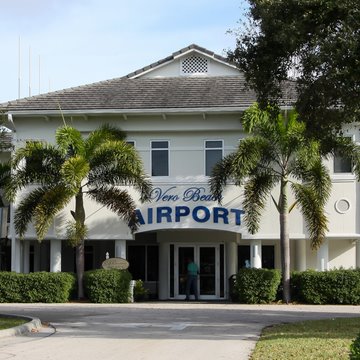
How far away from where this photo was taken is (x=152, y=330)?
18750mm

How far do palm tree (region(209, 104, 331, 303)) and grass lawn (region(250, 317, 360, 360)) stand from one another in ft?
27.7

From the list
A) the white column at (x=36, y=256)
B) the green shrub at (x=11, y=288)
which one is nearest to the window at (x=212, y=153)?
the green shrub at (x=11, y=288)

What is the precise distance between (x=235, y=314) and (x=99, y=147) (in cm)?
924

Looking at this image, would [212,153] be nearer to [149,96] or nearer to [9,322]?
[149,96]

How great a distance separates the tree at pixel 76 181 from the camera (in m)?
29.5

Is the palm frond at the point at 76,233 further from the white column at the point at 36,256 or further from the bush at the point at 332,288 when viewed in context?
the bush at the point at 332,288

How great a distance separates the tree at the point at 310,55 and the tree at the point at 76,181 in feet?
38.8

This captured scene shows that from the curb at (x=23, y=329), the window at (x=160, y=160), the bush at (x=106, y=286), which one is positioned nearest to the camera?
the curb at (x=23, y=329)

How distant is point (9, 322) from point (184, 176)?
14596 millimetres

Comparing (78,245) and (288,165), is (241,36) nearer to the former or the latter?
(288,165)

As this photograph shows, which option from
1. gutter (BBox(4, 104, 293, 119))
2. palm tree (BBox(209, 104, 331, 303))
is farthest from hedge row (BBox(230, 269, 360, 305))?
gutter (BBox(4, 104, 293, 119))

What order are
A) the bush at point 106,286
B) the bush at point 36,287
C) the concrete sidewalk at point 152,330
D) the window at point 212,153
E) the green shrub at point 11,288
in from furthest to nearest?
the window at point 212,153
the green shrub at point 11,288
the bush at point 36,287
the bush at point 106,286
the concrete sidewalk at point 152,330

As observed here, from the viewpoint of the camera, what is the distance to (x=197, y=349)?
48.7 ft

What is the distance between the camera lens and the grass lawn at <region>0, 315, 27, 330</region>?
17.8 meters
